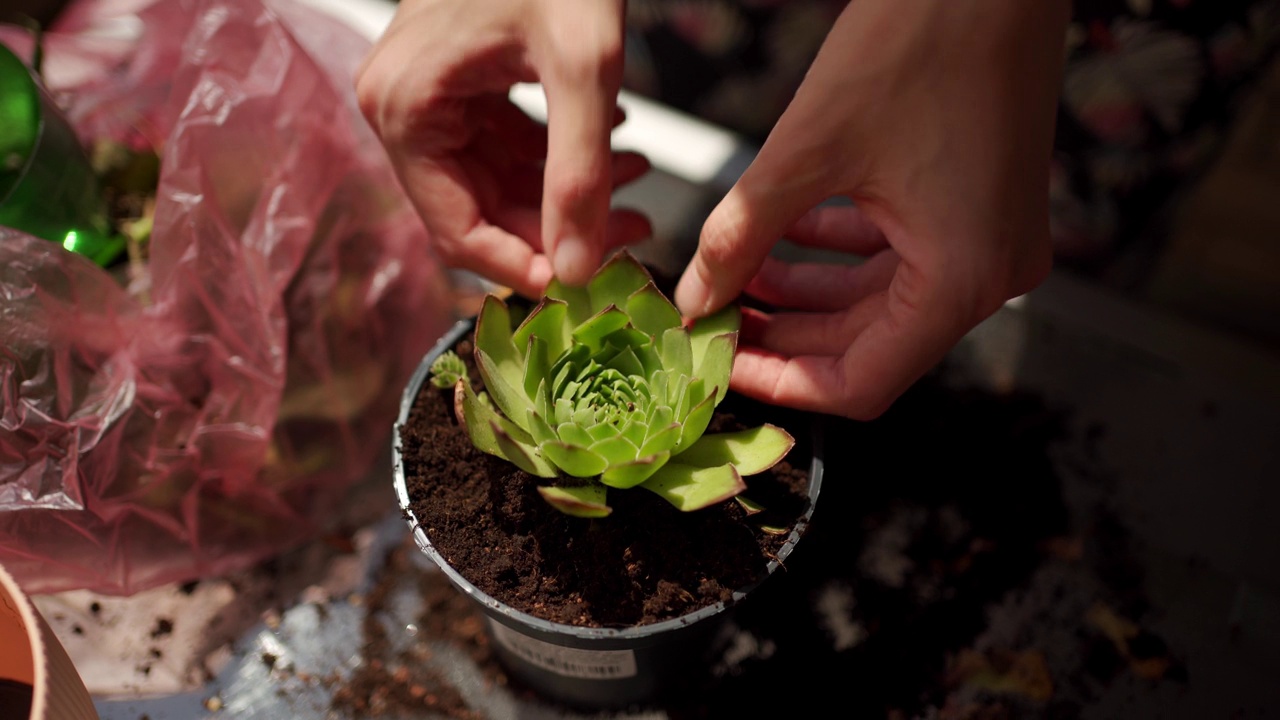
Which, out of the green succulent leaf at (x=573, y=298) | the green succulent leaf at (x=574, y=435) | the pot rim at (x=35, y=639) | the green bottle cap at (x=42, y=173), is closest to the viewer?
the pot rim at (x=35, y=639)

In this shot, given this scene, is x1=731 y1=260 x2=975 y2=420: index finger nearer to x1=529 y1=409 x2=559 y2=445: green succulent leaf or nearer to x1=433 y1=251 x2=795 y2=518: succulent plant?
x1=433 y1=251 x2=795 y2=518: succulent plant

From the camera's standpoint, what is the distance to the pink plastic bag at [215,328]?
2.63 ft

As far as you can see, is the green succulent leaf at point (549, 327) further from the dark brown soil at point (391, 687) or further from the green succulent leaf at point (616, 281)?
the dark brown soil at point (391, 687)

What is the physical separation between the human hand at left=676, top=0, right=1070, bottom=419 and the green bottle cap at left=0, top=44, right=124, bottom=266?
28.2 inches

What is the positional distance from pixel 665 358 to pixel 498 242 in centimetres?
23

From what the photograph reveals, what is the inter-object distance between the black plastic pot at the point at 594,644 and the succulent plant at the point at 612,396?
0.09m

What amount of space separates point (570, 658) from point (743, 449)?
0.26 metres

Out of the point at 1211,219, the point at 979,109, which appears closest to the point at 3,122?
the point at 979,109

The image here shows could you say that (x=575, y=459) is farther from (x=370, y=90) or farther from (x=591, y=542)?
(x=370, y=90)

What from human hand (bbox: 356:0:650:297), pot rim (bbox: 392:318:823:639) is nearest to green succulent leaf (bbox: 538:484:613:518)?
pot rim (bbox: 392:318:823:639)

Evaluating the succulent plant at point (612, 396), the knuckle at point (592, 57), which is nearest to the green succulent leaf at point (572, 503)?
the succulent plant at point (612, 396)

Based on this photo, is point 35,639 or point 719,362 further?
point 719,362

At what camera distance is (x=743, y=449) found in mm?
706

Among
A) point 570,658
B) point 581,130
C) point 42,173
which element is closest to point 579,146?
point 581,130
